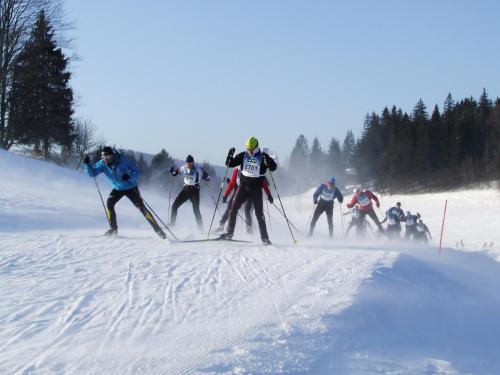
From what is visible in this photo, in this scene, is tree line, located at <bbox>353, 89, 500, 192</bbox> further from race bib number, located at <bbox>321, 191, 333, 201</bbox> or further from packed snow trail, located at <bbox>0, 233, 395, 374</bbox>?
packed snow trail, located at <bbox>0, 233, 395, 374</bbox>

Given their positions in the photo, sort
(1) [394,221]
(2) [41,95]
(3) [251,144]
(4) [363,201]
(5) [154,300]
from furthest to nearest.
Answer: (2) [41,95] → (1) [394,221] → (4) [363,201] → (3) [251,144] → (5) [154,300]

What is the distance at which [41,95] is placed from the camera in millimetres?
34750

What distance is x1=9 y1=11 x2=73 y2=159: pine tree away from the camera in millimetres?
33219

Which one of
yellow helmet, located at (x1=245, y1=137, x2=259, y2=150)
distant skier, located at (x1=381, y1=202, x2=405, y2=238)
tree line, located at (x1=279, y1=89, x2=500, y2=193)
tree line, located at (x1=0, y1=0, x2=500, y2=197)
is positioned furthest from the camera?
tree line, located at (x1=279, y1=89, x2=500, y2=193)

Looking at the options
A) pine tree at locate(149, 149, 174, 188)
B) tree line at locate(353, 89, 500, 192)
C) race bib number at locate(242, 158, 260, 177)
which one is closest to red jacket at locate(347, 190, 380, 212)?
race bib number at locate(242, 158, 260, 177)

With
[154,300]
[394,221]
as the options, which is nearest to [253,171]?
[154,300]

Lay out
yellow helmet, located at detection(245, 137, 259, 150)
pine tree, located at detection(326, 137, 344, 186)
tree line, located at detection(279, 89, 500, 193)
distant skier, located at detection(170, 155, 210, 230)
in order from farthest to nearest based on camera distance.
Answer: pine tree, located at detection(326, 137, 344, 186) < tree line, located at detection(279, 89, 500, 193) < distant skier, located at detection(170, 155, 210, 230) < yellow helmet, located at detection(245, 137, 259, 150)

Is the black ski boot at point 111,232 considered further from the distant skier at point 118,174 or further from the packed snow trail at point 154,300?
the packed snow trail at point 154,300

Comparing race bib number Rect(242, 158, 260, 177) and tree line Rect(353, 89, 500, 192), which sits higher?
tree line Rect(353, 89, 500, 192)

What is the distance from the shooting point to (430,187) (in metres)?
59.2

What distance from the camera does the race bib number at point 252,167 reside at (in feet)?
32.5

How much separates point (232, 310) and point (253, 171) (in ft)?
15.3

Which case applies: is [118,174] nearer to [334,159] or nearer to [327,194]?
[327,194]

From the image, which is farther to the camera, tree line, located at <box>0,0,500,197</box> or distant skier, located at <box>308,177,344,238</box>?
tree line, located at <box>0,0,500,197</box>
